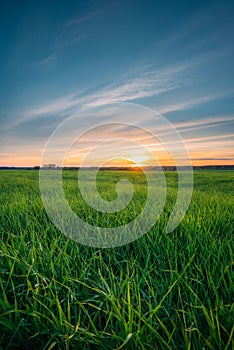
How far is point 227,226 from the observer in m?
3.81

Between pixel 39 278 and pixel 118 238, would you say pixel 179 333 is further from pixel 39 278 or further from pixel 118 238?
pixel 118 238

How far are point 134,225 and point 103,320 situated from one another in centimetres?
156

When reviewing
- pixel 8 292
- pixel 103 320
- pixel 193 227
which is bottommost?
pixel 103 320

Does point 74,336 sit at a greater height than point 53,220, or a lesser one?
lesser

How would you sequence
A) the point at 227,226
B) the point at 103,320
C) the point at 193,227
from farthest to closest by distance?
the point at 227,226
the point at 193,227
the point at 103,320

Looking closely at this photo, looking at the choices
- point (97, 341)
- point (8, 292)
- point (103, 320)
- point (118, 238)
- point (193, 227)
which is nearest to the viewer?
point (97, 341)

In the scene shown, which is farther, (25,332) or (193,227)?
(193,227)

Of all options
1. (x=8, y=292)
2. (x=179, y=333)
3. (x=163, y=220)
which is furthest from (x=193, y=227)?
(x=8, y=292)

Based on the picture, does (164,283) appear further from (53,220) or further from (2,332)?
(53,220)

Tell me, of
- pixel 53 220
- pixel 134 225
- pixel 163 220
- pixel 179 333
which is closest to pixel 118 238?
pixel 134 225

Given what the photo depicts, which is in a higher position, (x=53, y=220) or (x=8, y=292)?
(x=53, y=220)

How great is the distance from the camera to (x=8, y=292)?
216 centimetres

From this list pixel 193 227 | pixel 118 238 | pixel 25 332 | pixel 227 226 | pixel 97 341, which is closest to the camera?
pixel 97 341

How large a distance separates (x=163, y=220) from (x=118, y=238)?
0.90m
